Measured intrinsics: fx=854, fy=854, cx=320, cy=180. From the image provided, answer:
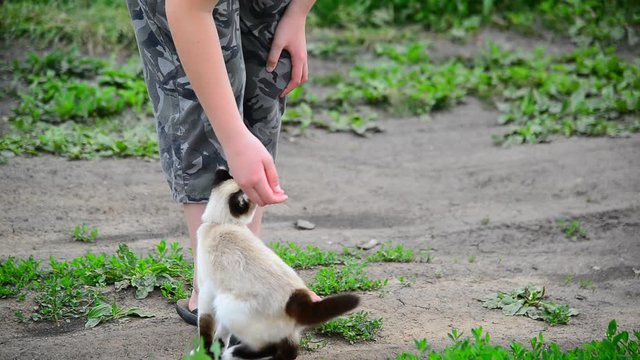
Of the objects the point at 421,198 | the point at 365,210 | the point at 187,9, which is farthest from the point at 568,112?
the point at 187,9

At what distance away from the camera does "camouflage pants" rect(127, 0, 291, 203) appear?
3115mm

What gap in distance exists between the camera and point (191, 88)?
3.21m

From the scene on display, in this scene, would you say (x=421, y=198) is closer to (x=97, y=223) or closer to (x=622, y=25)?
(x=97, y=223)

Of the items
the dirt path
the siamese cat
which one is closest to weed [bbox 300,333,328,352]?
the dirt path

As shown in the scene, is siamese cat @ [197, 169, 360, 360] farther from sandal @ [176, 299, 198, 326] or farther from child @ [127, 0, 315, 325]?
sandal @ [176, 299, 198, 326]

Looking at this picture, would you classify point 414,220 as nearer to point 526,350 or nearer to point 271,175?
point 526,350

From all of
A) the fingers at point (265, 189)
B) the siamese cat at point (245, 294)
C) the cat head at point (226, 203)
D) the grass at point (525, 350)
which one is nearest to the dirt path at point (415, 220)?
the grass at point (525, 350)

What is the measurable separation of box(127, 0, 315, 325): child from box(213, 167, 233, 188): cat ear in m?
0.06

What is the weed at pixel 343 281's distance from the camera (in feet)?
13.0

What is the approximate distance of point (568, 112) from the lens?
23.1ft

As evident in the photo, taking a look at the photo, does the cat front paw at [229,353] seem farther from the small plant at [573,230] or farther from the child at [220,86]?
the small plant at [573,230]

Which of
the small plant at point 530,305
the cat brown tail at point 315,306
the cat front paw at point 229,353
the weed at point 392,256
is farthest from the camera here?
the weed at point 392,256

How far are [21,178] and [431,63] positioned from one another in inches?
171

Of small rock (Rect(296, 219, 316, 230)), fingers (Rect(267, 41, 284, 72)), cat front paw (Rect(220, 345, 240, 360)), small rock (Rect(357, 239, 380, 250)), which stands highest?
fingers (Rect(267, 41, 284, 72))
